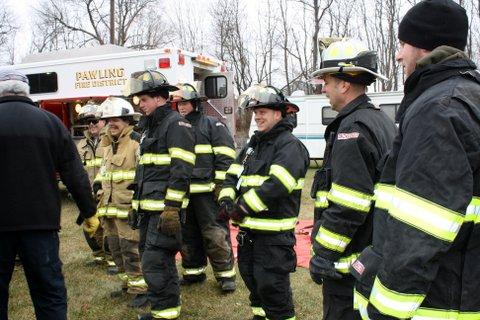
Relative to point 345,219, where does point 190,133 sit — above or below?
above

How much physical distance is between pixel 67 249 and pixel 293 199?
4671 millimetres

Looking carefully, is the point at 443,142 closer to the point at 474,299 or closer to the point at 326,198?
the point at 474,299

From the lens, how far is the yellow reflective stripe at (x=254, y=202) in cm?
364

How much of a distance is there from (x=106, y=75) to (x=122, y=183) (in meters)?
6.22

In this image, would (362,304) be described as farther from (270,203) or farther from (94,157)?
(94,157)

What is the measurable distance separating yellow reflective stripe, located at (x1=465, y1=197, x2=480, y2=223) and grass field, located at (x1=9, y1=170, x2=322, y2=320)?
3.15 metres

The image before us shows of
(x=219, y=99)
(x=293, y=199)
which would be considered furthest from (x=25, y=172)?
(x=219, y=99)

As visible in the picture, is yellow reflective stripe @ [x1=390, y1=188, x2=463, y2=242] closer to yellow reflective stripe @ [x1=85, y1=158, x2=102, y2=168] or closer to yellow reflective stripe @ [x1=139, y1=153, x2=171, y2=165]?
yellow reflective stripe @ [x1=139, y1=153, x2=171, y2=165]

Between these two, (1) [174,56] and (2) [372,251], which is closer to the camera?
(2) [372,251]

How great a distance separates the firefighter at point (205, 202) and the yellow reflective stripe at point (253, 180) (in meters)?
1.52

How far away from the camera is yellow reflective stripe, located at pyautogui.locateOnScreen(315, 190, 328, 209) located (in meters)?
2.67

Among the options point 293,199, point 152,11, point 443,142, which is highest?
point 152,11

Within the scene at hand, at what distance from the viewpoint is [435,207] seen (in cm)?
148

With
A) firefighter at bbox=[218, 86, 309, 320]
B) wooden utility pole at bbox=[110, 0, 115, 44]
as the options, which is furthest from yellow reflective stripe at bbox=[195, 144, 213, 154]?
wooden utility pole at bbox=[110, 0, 115, 44]
